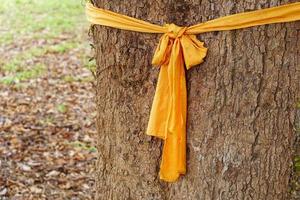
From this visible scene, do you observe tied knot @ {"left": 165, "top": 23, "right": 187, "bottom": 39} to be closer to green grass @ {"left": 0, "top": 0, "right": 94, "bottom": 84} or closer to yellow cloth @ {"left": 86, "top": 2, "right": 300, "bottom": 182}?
yellow cloth @ {"left": 86, "top": 2, "right": 300, "bottom": 182}

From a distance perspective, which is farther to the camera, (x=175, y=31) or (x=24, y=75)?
(x=24, y=75)

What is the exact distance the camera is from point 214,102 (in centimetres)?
202

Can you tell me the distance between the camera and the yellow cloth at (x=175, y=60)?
1915 mm

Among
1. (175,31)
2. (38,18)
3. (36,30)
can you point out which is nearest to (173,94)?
(175,31)

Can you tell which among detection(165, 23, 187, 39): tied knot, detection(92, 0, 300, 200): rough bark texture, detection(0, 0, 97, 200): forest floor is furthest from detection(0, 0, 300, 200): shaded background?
detection(165, 23, 187, 39): tied knot

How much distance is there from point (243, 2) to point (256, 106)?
1.25 feet

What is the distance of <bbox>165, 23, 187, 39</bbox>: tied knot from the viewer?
1.99 metres

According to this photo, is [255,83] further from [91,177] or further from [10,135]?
[10,135]

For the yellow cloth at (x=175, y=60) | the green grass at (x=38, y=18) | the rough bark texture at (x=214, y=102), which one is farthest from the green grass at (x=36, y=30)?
the yellow cloth at (x=175, y=60)

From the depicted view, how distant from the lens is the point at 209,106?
203 cm

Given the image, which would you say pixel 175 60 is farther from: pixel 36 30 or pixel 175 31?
pixel 36 30

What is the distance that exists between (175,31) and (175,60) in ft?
0.35

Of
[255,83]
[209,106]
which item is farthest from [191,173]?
[255,83]

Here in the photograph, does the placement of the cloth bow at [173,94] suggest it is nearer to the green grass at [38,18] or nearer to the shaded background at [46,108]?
the shaded background at [46,108]
